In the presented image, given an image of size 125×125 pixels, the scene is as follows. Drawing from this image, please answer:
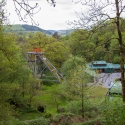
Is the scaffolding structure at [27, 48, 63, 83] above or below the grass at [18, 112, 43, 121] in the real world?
above

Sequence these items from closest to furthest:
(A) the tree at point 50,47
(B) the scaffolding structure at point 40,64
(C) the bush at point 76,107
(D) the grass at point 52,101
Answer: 1. (C) the bush at point 76,107
2. (D) the grass at point 52,101
3. (B) the scaffolding structure at point 40,64
4. (A) the tree at point 50,47

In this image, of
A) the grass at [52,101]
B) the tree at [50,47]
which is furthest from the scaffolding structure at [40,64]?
the grass at [52,101]

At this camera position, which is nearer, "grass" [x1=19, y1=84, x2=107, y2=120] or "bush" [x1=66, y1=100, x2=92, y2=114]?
"bush" [x1=66, y1=100, x2=92, y2=114]

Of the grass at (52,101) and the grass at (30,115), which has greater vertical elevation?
the grass at (52,101)

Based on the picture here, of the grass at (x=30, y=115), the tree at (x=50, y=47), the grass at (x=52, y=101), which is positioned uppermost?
the tree at (x=50, y=47)

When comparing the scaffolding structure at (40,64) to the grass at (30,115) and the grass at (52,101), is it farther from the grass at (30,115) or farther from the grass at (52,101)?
the grass at (30,115)

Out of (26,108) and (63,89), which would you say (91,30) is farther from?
(26,108)

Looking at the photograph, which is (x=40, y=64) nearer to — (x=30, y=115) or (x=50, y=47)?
(x=50, y=47)

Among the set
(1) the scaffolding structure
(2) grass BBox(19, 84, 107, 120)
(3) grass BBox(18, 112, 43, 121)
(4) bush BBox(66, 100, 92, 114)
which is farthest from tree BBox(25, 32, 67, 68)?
(4) bush BBox(66, 100, 92, 114)

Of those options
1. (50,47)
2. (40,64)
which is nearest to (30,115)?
(40,64)

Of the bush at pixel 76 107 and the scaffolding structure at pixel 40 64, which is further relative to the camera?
the scaffolding structure at pixel 40 64

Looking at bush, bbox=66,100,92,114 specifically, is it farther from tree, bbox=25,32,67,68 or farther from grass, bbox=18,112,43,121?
tree, bbox=25,32,67,68

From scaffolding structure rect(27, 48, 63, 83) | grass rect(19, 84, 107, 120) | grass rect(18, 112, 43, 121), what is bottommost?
grass rect(18, 112, 43, 121)

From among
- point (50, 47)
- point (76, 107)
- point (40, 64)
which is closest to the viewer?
point (76, 107)
